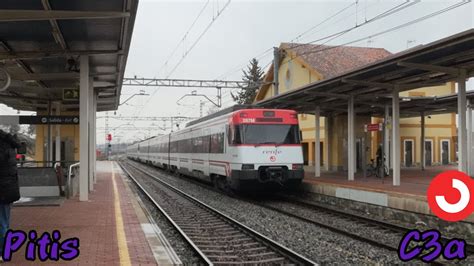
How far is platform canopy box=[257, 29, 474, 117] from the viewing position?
40.1 feet

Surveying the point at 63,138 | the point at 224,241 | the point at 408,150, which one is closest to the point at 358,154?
the point at 408,150

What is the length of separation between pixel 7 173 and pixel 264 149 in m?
10.8

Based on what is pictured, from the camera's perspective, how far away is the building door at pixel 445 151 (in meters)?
36.5

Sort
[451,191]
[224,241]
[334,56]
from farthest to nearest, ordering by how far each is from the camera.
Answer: [334,56], [224,241], [451,191]

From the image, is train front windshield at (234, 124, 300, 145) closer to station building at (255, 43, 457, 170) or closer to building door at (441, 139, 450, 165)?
station building at (255, 43, 457, 170)

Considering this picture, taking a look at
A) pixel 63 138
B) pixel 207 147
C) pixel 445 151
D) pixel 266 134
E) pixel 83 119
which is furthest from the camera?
pixel 445 151

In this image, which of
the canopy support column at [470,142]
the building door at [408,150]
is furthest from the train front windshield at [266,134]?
the building door at [408,150]

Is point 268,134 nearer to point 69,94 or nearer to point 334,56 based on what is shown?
point 69,94

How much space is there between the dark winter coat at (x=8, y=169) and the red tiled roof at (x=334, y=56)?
27498mm

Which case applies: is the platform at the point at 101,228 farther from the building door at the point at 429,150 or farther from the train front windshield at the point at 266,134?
the building door at the point at 429,150

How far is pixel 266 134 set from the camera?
54.1 ft

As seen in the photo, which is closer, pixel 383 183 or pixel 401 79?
pixel 401 79

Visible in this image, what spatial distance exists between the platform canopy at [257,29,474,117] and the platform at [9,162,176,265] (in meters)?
7.67

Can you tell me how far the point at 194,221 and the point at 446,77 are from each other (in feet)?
30.1
